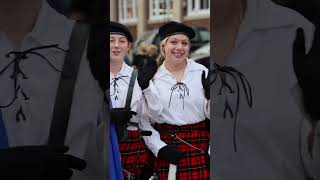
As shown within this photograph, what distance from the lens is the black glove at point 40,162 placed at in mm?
1675

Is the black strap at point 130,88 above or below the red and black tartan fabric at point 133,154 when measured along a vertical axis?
above

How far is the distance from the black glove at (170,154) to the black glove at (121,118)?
8.6 inches

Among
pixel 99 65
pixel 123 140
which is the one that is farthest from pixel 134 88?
pixel 99 65

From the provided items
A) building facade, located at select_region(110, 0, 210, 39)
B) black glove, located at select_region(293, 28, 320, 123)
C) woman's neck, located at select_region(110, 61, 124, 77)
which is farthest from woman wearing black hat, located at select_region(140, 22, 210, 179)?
building facade, located at select_region(110, 0, 210, 39)

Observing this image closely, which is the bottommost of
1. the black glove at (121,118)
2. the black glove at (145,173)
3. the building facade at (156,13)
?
the black glove at (145,173)

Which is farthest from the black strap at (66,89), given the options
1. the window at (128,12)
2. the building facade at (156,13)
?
the window at (128,12)

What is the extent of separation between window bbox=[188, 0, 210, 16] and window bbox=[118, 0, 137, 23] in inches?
64.8

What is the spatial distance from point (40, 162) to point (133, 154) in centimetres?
96

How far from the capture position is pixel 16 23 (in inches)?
66.5

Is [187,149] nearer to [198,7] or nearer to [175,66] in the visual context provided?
[175,66]

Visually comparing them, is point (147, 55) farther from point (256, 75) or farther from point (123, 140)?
point (256, 75)

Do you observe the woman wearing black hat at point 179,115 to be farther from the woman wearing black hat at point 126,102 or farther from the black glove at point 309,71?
the black glove at point 309,71

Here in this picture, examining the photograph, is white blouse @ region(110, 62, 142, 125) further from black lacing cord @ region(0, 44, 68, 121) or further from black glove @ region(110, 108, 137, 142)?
black lacing cord @ region(0, 44, 68, 121)

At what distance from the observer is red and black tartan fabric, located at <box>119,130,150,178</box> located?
258 centimetres
